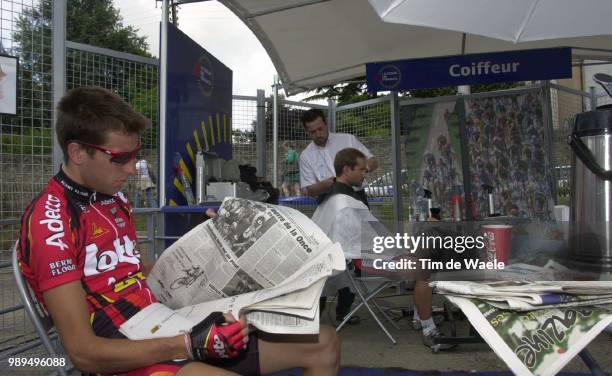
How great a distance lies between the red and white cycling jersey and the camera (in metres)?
1.38

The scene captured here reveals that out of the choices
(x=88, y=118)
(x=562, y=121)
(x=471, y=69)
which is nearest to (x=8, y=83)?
(x=88, y=118)

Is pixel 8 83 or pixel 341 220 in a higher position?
pixel 8 83

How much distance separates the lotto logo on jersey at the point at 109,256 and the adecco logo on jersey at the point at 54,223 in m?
0.13

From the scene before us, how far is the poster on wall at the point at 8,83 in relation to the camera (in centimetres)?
267

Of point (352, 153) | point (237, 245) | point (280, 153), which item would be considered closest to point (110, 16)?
point (280, 153)

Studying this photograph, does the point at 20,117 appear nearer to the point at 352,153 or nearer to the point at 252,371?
the point at 252,371

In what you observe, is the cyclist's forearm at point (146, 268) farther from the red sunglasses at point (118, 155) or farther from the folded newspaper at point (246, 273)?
the red sunglasses at point (118, 155)

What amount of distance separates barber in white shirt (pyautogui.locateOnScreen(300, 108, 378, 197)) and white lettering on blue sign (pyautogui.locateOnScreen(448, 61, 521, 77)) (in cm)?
137

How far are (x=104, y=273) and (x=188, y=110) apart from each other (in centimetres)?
282

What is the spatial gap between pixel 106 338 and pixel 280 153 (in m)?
4.74

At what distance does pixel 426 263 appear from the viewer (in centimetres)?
153

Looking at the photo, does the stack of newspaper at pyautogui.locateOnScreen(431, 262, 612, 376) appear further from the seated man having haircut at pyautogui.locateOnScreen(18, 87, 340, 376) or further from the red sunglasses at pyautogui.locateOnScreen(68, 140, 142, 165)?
the red sunglasses at pyautogui.locateOnScreen(68, 140, 142, 165)

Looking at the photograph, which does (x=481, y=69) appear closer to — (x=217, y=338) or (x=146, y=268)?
(x=146, y=268)

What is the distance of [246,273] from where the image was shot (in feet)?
5.24
